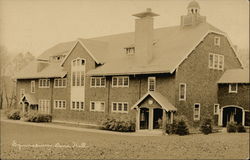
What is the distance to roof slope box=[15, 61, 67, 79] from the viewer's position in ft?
136

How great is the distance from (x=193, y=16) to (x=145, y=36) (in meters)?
4.76

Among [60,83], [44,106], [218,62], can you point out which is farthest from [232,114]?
[44,106]

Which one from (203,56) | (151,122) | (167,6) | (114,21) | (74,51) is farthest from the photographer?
(74,51)

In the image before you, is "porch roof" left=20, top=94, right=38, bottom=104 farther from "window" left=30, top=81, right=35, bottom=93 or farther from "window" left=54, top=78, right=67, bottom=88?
"window" left=54, top=78, right=67, bottom=88

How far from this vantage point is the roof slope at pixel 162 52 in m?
31.3

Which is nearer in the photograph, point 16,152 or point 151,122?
point 16,152

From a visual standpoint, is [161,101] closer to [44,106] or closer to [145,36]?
[145,36]

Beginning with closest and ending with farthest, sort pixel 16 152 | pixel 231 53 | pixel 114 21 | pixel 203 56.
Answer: pixel 16 152 < pixel 114 21 < pixel 203 56 < pixel 231 53

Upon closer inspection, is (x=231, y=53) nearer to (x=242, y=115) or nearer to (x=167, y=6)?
(x=242, y=115)

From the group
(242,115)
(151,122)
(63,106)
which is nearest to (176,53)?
(151,122)

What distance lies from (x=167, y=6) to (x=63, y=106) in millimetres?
23977

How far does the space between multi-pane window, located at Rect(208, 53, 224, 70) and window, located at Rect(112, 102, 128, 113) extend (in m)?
7.97

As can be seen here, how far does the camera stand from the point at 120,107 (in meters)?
34.8

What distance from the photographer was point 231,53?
3572cm
